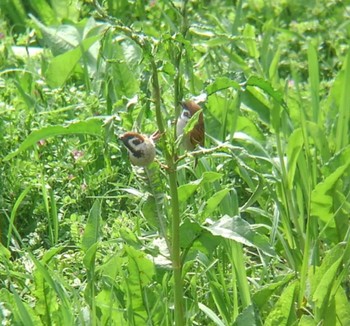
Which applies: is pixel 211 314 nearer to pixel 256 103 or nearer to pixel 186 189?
pixel 186 189

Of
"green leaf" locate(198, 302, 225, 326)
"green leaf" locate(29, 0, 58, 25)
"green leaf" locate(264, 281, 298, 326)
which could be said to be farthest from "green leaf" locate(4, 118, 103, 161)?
"green leaf" locate(29, 0, 58, 25)

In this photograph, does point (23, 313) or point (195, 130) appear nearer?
point (23, 313)

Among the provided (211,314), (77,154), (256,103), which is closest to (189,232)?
(211,314)

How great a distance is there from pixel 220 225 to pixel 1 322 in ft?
1.91

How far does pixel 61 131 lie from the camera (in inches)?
101

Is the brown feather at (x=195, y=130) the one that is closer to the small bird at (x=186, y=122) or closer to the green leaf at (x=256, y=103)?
the small bird at (x=186, y=122)

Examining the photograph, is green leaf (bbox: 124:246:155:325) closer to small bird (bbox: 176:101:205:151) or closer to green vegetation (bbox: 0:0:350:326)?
green vegetation (bbox: 0:0:350:326)

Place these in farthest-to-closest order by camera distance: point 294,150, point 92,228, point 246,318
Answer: point 294,150, point 92,228, point 246,318

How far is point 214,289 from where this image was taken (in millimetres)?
2525

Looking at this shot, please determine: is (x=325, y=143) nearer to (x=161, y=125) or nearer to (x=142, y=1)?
(x=161, y=125)

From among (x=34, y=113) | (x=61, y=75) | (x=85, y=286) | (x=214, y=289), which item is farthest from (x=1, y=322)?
(x=61, y=75)

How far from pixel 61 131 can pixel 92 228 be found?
0.28 meters

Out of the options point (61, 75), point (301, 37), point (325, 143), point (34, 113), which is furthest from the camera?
point (301, 37)

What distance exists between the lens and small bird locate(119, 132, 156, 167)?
2227 mm
